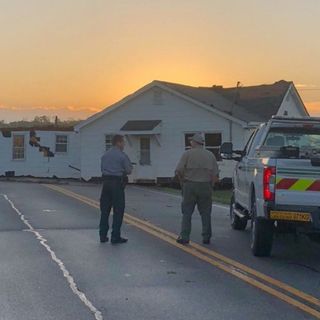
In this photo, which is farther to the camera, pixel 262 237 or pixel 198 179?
pixel 198 179

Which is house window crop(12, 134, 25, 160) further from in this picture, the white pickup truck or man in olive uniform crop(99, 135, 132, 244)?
the white pickup truck

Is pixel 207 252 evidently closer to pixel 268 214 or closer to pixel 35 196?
pixel 268 214

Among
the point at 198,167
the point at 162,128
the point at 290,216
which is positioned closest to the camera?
the point at 290,216

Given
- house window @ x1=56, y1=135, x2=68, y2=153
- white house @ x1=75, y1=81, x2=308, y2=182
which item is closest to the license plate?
white house @ x1=75, y1=81, x2=308, y2=182

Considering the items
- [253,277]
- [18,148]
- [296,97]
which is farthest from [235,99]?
[253,277]

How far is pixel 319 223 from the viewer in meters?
8.86

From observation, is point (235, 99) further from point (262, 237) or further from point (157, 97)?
point (262, 237)

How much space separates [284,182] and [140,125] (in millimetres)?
24960

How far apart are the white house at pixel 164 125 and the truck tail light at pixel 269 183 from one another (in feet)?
71.6

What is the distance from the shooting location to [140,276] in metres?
8.16

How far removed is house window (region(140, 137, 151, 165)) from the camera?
34.0 m

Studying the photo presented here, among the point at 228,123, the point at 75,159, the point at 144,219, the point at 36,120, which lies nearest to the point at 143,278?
the point at 144,219

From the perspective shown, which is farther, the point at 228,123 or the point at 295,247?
the point at 228,123

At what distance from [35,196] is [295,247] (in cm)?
1302
